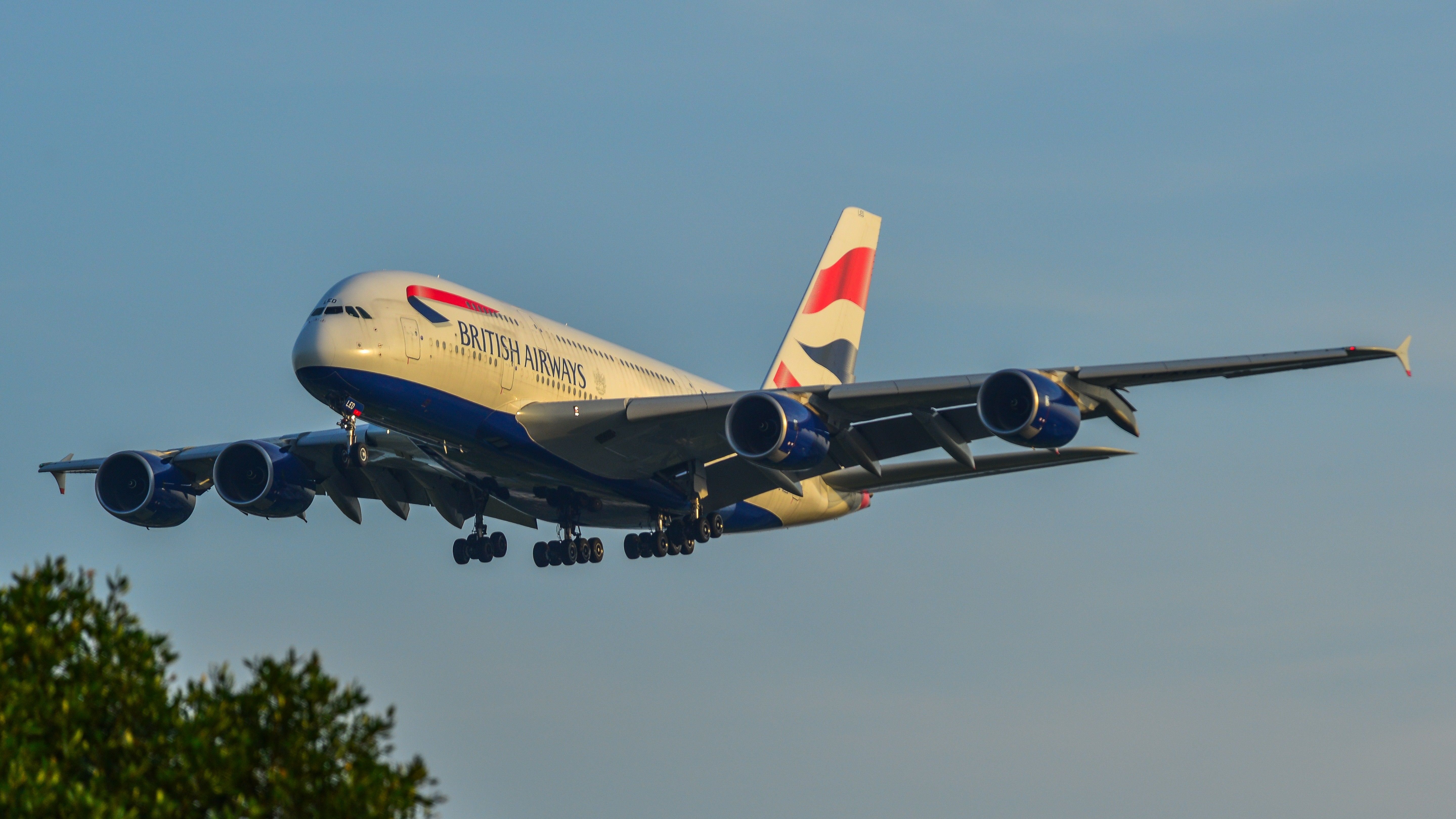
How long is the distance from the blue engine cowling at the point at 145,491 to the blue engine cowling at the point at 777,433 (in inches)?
658

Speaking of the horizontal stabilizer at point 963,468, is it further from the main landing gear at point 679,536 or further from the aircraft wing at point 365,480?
the aircraft wing at point 365,480

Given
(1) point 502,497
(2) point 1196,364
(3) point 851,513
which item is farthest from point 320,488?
(2) point 1196,364

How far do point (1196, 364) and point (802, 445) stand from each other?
8.44 meters

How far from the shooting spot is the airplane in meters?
34.2

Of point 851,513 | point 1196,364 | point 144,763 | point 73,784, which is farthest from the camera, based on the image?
point 851,513

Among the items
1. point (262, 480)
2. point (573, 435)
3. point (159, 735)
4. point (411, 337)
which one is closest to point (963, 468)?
point (573, 435)

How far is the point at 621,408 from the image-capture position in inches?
1459

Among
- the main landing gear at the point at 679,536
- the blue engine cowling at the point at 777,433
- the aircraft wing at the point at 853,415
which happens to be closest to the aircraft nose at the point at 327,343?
the aircraft wing at the point at 853,415

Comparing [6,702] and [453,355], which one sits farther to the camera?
[453,355]

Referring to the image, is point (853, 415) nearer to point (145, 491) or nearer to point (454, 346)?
point (454, 346)

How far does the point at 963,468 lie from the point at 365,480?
15.6 metres

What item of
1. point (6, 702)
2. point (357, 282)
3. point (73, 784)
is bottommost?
point (73, 784)

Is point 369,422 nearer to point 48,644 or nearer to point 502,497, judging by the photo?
point 502,497

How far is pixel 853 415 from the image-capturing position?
121 feet
